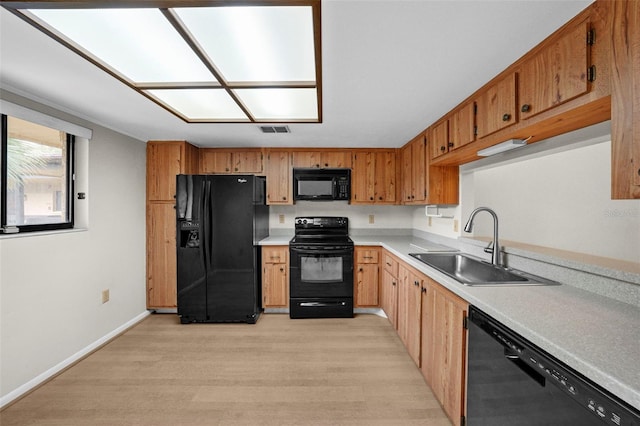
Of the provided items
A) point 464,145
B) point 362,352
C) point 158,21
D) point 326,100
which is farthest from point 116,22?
point 362,352

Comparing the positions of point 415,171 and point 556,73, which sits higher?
point 556,73

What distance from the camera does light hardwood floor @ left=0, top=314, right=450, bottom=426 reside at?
1.73 metres

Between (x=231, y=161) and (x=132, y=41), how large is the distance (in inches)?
89.7

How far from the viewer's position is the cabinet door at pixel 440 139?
2.31 meters

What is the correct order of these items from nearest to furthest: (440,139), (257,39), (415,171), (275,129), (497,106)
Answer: (257,39), (497,106), (440,139), (275,129), (415,171)

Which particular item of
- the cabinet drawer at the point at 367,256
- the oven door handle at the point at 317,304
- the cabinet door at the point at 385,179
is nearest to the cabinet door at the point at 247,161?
the cabinet door at the point at 385,179

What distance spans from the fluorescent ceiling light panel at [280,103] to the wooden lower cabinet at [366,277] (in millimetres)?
1811

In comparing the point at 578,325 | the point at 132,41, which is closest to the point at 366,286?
the point at 578,325

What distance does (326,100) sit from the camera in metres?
2.05

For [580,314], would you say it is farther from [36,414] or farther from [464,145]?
[36,414]

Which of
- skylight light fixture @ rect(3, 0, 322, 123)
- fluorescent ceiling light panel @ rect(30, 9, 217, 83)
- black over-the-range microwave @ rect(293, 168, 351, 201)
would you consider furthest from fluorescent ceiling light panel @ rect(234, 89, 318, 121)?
black over-the-range microwave @ rect(293, 168, 351, 201)

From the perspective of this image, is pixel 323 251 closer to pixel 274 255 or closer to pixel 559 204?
pixel 274 255

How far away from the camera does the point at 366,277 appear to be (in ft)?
11.0

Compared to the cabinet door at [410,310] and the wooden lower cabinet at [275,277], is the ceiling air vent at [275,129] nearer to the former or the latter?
the wooden lower cabinet at [275,277]
